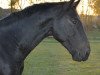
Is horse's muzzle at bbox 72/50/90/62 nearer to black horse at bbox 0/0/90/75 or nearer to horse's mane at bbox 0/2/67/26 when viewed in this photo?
black horse at bbox 0/0/90/75

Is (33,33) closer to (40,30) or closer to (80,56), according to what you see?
(40,30)

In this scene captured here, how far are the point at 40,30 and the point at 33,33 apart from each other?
12cm

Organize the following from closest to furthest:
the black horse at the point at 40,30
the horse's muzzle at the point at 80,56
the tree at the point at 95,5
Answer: the black horse at the point at 40,30, the horse's muzzle at the point at 80,56, the tree at the point at 95,5

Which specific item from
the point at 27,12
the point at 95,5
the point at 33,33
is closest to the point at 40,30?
the point at 33,33

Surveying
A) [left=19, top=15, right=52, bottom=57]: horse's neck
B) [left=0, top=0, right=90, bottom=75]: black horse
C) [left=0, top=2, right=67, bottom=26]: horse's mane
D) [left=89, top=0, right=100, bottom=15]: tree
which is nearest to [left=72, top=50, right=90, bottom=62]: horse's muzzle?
[left=0, top=0, right=90, bottom=75]: black horse

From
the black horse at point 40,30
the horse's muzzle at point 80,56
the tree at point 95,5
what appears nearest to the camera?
the black horse at point 40,30

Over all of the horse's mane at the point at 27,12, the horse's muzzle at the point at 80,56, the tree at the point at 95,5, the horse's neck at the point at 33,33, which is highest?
the horse's mane at the point at 27,12

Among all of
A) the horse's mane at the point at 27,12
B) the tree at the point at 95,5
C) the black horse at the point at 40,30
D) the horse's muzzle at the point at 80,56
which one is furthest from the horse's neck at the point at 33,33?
the tree at the point at 95,5

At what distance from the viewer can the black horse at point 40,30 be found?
577cm

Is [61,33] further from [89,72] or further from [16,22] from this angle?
[89,72]

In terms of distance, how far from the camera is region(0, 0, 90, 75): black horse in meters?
5.77

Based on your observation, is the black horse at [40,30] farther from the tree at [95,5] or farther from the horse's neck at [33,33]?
the tree at [95,5]

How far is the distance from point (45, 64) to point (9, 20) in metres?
11.6

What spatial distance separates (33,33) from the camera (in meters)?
5.89
